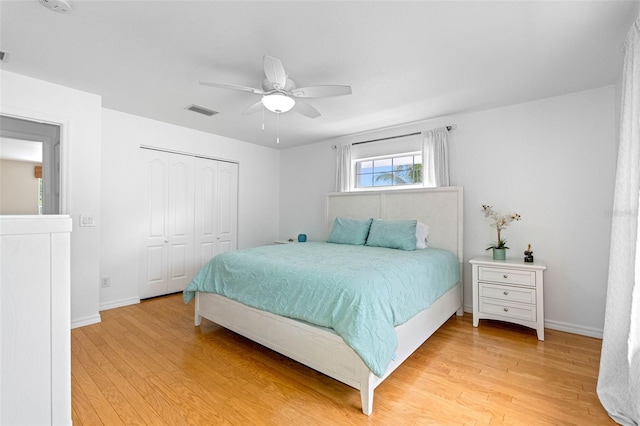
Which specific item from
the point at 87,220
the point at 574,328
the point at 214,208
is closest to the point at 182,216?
the point at 214,208

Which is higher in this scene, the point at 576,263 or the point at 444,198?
the point at 444,198

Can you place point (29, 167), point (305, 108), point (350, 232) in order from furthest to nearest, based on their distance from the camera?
point (350, 232) → point (29, 167) → point (305, 108)

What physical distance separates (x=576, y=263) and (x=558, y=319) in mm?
618

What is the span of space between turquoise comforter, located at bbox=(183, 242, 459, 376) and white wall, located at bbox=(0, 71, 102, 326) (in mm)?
1152

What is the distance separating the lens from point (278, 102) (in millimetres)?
2412

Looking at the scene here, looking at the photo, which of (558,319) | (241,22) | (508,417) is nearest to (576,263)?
(558,319)

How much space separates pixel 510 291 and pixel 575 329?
78 cm

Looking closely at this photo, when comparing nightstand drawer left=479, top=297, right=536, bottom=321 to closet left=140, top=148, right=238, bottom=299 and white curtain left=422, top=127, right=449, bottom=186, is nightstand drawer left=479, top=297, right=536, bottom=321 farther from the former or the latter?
closet left=140, top=148, right=238, bottom=299

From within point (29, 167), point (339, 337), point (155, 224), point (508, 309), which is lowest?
point (508, 309)

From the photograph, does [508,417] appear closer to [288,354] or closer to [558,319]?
[288,354]

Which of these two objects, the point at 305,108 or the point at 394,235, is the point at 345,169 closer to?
the point at 394,235

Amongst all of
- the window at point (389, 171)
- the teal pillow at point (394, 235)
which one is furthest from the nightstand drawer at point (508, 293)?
the window at point (389, 171)

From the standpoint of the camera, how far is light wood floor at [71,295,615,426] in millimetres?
1737

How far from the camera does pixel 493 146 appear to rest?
3480 mm
